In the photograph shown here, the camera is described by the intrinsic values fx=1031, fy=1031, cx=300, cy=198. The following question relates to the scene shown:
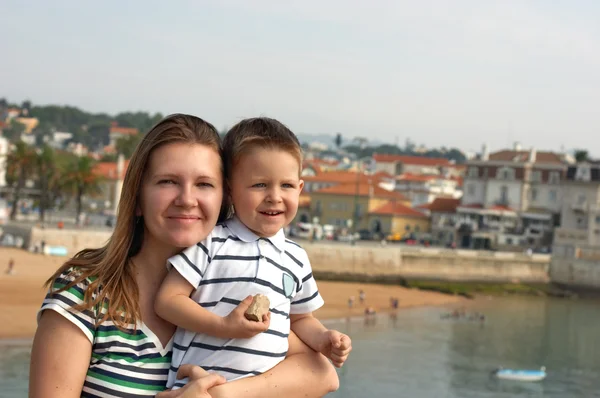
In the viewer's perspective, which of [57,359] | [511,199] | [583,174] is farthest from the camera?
[511,199]

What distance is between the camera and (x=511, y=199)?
7200cm

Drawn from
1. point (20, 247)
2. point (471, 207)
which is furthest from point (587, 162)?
point (20, 247)

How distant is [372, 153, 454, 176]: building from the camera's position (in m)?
111

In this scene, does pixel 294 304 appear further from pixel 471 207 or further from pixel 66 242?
pixel 471 207

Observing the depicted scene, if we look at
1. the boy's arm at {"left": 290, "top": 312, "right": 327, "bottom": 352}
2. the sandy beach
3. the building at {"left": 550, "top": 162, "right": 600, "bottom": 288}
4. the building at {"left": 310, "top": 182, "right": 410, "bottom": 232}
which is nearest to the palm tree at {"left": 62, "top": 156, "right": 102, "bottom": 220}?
the sandy beach

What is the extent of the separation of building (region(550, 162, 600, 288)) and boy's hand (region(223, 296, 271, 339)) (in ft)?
192

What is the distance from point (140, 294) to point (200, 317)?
0.24m

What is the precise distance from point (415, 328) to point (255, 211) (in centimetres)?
3675

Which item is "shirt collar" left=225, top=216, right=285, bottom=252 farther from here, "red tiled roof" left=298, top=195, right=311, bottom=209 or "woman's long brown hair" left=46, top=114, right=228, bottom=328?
"red tiled roof" left=298, top=195, right=311, bottom=209

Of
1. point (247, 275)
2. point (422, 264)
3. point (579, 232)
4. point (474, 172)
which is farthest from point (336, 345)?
point (474, 172)

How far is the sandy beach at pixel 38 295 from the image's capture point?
3244 cm

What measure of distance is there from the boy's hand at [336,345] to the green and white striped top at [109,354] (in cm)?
60

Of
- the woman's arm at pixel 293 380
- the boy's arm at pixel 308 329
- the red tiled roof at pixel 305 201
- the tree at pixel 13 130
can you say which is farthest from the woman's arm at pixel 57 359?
the tree at pixel 13 130

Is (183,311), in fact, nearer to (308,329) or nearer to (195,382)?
(195,382)
